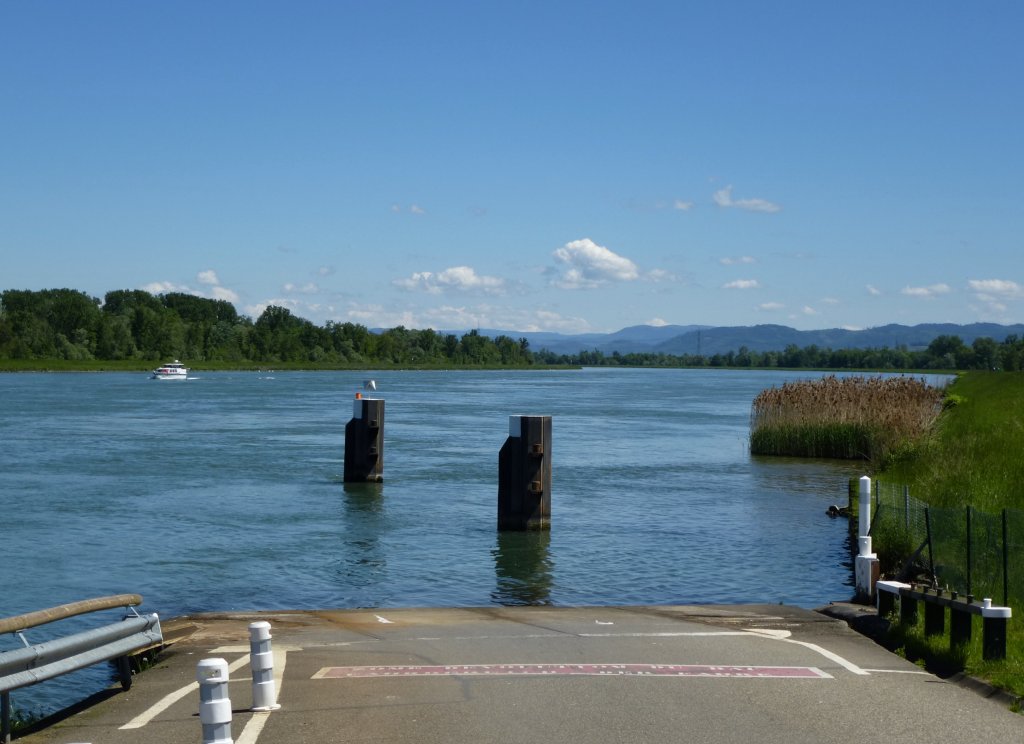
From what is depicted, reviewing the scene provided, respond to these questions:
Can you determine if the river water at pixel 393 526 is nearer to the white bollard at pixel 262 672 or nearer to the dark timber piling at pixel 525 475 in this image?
the dark timber piling at pixel 525 475

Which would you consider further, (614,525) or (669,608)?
(614,525)

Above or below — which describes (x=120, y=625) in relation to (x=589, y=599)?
above

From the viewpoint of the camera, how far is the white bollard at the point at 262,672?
10047mm

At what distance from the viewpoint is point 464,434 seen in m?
62.6

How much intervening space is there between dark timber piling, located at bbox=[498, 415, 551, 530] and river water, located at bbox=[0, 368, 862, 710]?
44 centimetres

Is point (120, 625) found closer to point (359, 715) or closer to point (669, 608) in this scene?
point (359, 715)

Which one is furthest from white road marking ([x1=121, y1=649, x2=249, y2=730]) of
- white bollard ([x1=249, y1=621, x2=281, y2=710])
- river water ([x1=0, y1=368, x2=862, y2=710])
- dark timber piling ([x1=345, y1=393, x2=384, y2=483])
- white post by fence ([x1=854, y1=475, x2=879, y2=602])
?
dark timber piling ([x1=345, y1=393, x2=384, y2=483])

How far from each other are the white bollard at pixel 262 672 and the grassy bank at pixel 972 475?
6233 millimetres

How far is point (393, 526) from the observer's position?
29.8 meters

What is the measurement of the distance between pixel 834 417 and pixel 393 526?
75.0 ft

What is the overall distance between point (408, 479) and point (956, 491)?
20.2 m

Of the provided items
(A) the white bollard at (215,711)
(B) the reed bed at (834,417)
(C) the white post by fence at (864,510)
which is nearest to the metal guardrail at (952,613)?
(C) the white post by fence at (864,510)

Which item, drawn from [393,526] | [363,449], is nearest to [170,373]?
[363,449]

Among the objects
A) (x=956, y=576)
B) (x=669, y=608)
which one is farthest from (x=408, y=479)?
(x=956, y=576)
